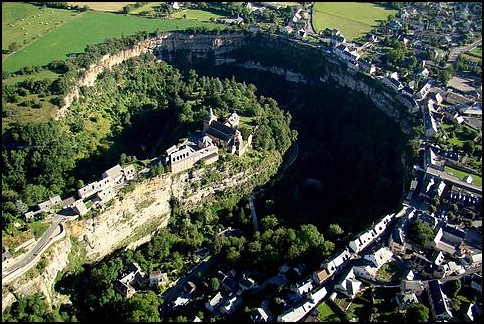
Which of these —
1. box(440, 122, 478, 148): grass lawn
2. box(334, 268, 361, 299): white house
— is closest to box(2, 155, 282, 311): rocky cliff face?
box(334, 268, 361, 299): white house

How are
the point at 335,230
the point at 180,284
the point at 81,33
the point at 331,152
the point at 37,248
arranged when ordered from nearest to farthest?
the point at 37,248, the point at 180,284, the point at 335,230, the point at 331,152, the point at 81,33

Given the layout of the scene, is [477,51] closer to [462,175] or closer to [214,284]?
[462,175]

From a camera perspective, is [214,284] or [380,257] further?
[214,284]

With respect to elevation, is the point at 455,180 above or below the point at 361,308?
above

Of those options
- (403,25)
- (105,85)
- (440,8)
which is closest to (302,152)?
(105,85)

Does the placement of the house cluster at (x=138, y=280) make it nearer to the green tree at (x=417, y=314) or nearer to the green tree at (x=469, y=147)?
the green tree at (x=417, y=314)

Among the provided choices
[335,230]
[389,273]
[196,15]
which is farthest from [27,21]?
[389,273]

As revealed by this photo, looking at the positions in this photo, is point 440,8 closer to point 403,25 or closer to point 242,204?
point 403,25

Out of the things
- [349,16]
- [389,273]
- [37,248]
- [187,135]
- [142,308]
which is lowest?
[142,308]
